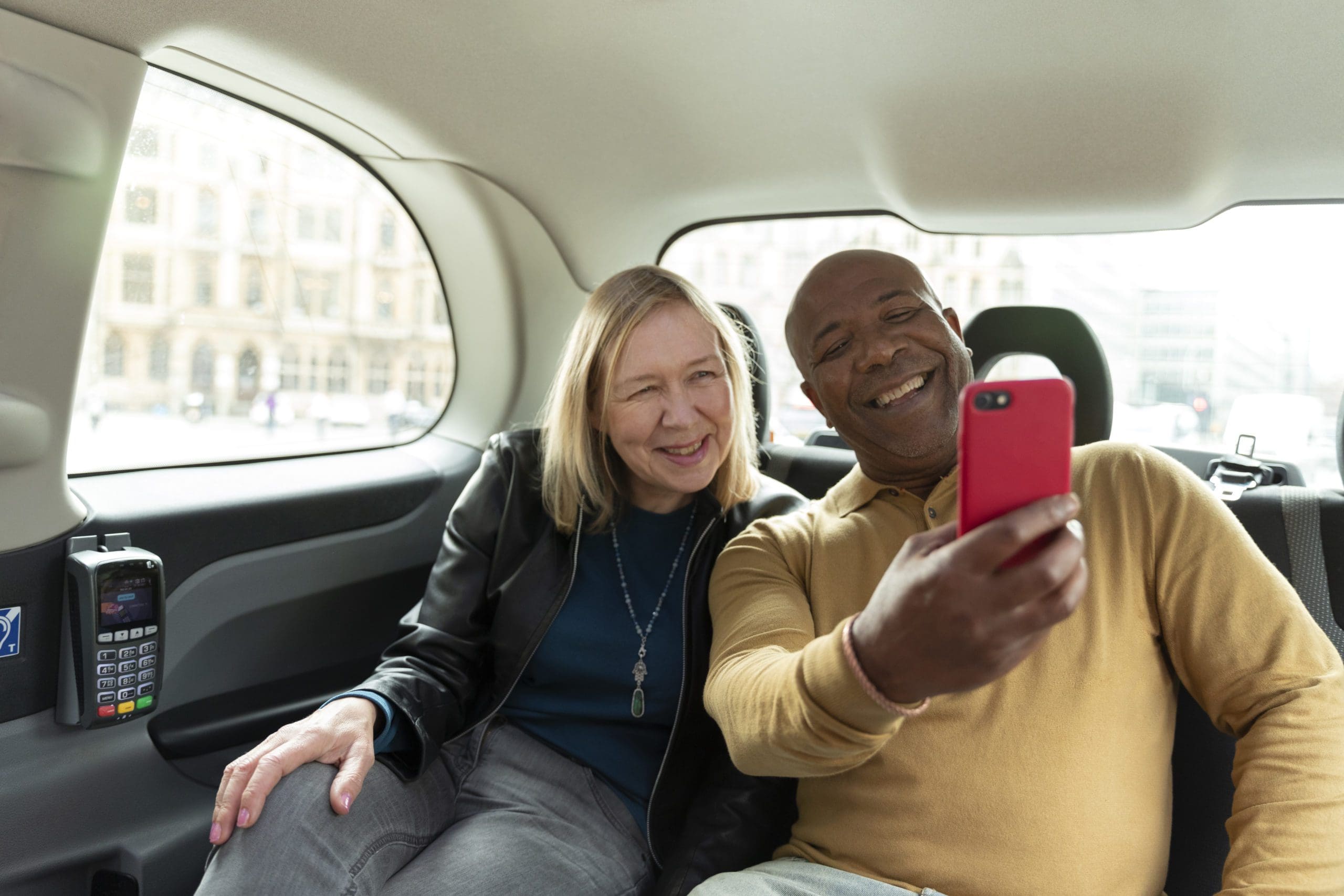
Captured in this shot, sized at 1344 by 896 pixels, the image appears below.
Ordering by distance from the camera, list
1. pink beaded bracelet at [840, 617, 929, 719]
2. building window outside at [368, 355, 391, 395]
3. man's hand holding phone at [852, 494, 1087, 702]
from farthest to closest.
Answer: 1. building window outside at [368, 355, 391, 395]
2. pink beaded bracelet at [840, 617, 929, 719]
3. man's hand holding phone at [852, 494, 1087, 702]

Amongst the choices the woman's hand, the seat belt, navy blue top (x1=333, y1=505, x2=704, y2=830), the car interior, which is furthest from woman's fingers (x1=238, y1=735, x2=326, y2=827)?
the seat belt

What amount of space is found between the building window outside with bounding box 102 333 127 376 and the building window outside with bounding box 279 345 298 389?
447mm

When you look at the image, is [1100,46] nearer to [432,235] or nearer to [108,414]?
[432,235]

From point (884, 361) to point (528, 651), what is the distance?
775mm

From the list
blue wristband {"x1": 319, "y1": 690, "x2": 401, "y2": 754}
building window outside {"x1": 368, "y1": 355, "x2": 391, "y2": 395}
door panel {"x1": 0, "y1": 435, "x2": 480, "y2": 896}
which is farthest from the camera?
building window outside {"x1": 368, "y1": 355, "x2": 391, "y2": 395}

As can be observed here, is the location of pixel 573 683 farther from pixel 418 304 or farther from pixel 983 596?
pixel 418 304

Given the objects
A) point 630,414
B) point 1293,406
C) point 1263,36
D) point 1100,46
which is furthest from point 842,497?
point 1293,406

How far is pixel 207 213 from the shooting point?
2260 mm

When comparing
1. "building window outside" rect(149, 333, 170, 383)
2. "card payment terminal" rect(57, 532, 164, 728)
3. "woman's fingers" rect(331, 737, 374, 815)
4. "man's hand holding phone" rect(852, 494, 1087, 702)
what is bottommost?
"woman's fingers" rect(331, 737, 374, 815)

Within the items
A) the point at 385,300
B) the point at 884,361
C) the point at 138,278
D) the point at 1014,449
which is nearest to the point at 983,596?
the point at 1014,449

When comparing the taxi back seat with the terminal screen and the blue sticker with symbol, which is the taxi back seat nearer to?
the terminal screen

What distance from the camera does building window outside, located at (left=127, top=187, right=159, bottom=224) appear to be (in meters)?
2.01

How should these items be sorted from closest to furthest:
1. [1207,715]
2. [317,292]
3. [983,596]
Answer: [983,596] < [1207,715] < [317,292]

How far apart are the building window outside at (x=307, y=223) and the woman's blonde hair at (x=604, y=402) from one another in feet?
3.21
